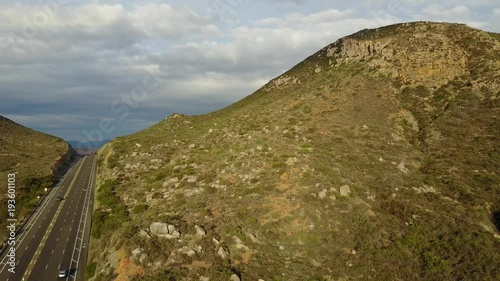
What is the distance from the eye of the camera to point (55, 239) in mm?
60906

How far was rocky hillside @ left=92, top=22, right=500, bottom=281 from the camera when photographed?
135 feet

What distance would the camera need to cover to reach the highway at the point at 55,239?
162ft

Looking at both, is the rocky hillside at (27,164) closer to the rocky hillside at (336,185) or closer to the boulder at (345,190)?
the rocky hillside at (336,185)

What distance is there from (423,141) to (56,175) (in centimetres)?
10894

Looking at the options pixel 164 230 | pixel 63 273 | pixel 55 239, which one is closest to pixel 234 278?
pixel 164 230

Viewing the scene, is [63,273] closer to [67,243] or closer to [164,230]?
[67,243]

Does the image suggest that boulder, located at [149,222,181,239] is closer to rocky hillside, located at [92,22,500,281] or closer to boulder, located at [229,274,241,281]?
rocky hillside, located at [92,22,500,281]

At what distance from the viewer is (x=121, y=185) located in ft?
241

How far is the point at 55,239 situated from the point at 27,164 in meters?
66.8

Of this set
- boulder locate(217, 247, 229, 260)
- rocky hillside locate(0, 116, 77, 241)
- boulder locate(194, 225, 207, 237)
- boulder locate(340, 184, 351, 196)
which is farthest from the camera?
rocky hillside locate(0, 116, 77, 241)

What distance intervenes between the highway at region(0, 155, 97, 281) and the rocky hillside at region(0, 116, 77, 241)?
3.82 meters

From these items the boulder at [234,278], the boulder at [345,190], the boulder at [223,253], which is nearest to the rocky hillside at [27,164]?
the boulder at [223,253]

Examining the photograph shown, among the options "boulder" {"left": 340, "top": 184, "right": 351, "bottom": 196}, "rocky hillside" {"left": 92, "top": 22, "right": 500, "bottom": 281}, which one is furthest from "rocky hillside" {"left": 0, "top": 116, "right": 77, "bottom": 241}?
"boulder" {"left": 340, "top": 184, "right": 351, "bottom": 196}

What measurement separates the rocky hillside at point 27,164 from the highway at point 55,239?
3.82 metres
